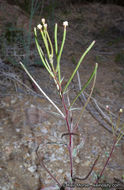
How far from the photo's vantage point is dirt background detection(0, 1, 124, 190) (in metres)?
0.90

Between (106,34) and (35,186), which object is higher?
(106,34)

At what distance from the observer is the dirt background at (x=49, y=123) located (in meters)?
0.90

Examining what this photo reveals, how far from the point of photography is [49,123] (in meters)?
1.16

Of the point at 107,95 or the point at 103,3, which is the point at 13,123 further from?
the point at 103,3

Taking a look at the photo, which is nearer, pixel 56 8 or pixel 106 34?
pixel 56 8

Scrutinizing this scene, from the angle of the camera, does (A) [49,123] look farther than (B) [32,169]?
Yes

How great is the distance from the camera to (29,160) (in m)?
0.94

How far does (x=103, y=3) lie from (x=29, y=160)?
2846 mm

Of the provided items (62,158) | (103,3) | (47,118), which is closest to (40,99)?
(47,118)

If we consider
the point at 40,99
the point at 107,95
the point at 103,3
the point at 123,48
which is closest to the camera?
the point at 40,99

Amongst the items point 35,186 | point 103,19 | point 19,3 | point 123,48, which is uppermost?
point 19,3

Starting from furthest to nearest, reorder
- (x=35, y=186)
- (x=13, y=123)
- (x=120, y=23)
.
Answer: (x=120, y=23) → (x=13, y=123) → (x=35, y=186)

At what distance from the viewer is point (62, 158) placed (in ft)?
3.21

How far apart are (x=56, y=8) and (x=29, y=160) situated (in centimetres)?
164
